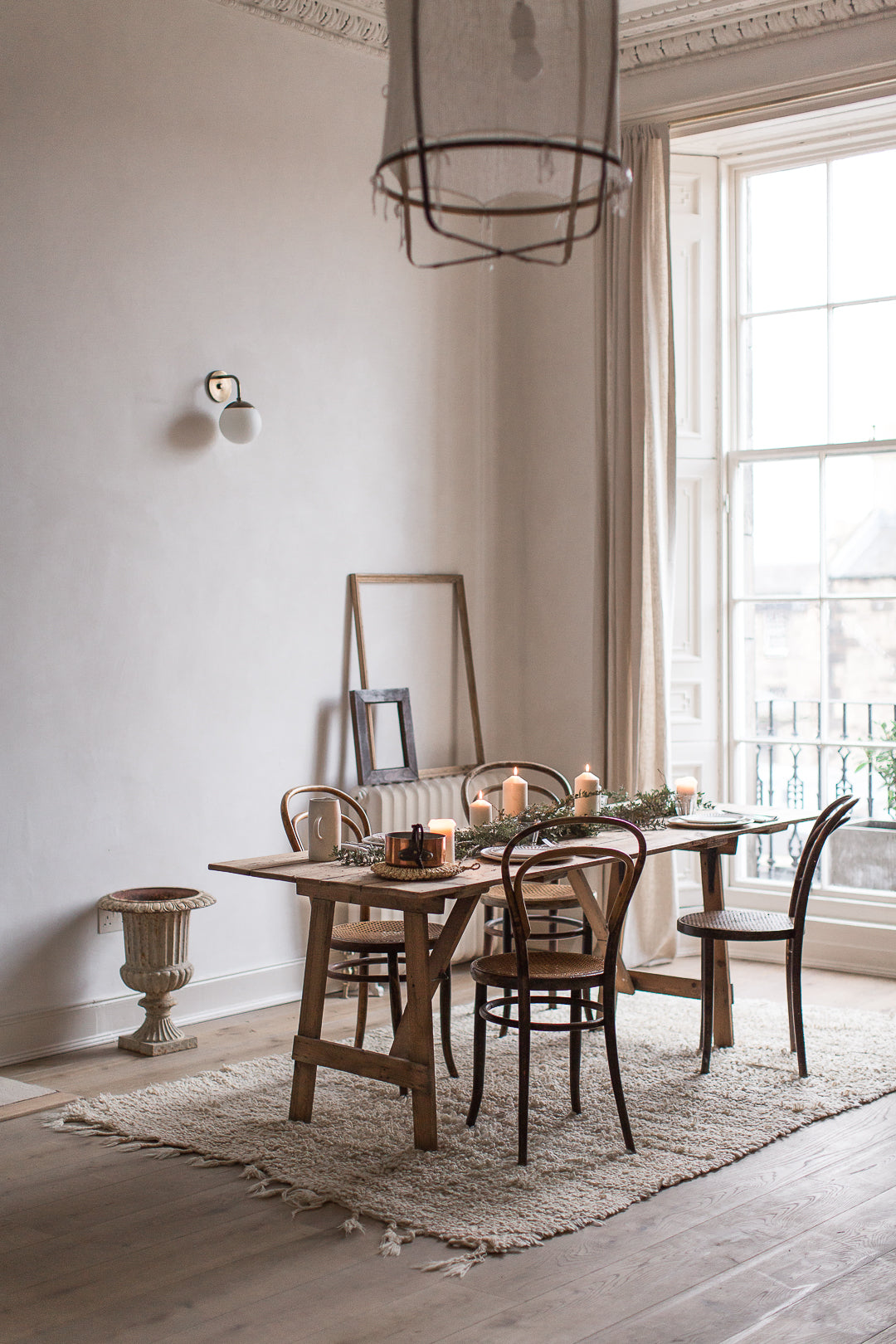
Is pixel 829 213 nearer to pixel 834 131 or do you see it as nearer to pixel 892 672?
pixel 834 131

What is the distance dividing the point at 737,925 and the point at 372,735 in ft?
5.70

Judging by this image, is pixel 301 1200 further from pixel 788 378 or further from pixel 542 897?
pixel 788 378

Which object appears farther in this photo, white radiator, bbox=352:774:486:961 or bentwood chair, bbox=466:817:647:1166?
white radiator, bbox=352:774:486:961

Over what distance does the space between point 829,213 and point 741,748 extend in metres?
2.24

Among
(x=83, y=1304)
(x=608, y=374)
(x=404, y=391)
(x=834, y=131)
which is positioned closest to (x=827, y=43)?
(x=834, y=131)

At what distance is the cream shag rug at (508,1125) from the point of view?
3105mm

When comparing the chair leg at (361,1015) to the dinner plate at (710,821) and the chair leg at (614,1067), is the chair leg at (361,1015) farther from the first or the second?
the dinner plate at (710,821)

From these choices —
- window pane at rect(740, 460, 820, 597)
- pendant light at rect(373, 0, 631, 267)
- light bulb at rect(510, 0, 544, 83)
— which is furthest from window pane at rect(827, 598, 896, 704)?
light bulb at rect(510, 0, 544, 83)

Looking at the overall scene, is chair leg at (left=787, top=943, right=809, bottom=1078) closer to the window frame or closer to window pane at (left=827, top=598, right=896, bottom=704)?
the window frame

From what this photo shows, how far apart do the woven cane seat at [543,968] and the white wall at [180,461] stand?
1.46m

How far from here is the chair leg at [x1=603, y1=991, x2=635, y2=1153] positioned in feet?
11.3

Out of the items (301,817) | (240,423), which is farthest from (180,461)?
(301,817)

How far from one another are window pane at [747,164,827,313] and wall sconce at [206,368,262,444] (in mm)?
2345

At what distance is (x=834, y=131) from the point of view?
553 cm
